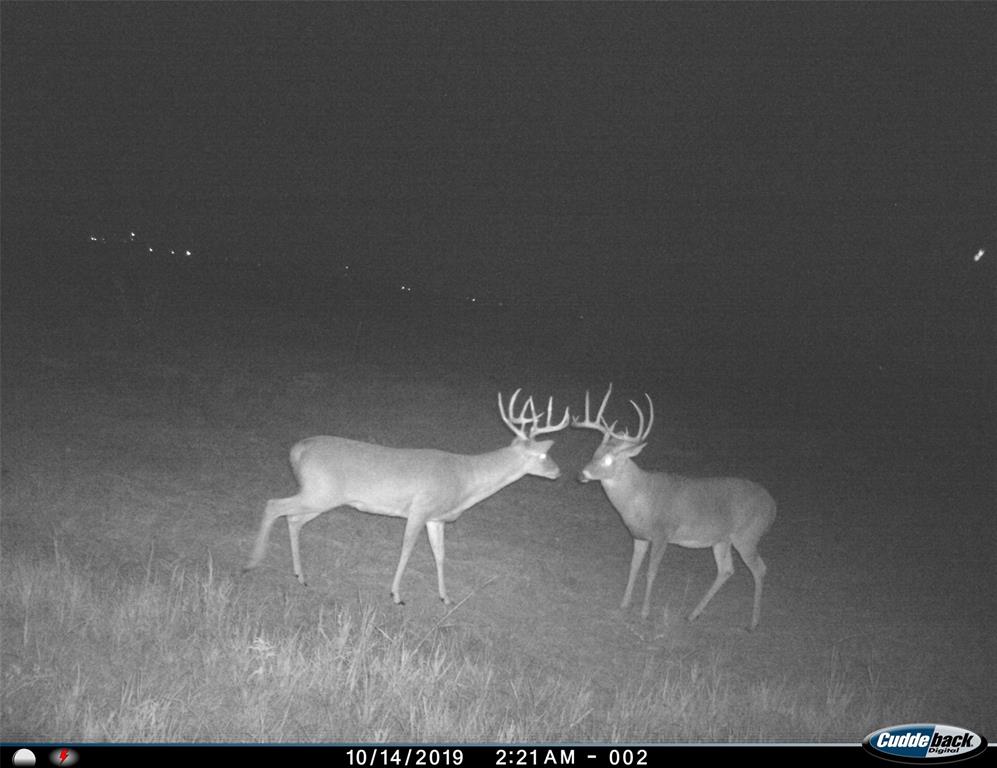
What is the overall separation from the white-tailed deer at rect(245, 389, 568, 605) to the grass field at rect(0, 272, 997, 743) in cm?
51

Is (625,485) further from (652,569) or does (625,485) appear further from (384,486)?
(384,486)

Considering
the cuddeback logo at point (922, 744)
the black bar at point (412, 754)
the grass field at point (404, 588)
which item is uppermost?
the grass field at point (404, 588)

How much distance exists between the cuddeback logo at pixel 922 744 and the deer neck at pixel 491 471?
377 cm

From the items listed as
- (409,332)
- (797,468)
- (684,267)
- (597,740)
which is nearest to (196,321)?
(409,332)

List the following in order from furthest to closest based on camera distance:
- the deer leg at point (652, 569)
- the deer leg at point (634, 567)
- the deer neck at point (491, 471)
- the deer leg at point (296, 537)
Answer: the deer leg at point (634, 567) < the deer leg at point (652, 569) < the deer neck at point (491, 471) < the deer leg at point (296, 537)

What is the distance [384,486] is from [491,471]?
1195mm

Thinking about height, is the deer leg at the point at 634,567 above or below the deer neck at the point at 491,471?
below

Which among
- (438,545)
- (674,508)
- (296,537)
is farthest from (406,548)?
(674,508)

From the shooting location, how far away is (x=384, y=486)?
7078 mm

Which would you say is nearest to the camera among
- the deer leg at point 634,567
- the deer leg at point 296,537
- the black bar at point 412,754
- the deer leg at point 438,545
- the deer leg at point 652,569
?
the black bar at point 412,754

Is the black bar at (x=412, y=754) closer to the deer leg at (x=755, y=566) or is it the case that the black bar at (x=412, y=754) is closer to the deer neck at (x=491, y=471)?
the deer neck at (x=491, y=471)

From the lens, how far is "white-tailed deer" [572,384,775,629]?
8.41 metres

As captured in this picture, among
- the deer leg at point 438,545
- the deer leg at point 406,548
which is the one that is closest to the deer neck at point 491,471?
the deer leg at point 438,545

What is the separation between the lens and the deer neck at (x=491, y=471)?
25.4 ft
